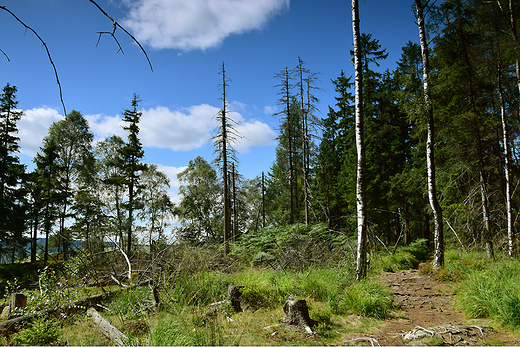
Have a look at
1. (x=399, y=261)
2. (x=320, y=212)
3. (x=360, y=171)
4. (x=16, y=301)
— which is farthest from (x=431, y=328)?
(x=320, y=212)

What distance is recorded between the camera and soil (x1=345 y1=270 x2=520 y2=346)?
13.3ft

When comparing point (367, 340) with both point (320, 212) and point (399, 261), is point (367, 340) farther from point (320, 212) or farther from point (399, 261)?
point (320, 212)

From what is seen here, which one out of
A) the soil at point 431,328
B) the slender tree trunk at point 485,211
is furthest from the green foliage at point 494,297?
the slender tree trunk at point 485,211

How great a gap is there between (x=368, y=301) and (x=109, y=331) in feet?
15.2

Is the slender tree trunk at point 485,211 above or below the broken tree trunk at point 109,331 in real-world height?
above

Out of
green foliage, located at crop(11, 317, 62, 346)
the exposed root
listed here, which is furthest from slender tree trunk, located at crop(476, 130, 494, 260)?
green foliage, located at crop(11, 317, 62, 346)

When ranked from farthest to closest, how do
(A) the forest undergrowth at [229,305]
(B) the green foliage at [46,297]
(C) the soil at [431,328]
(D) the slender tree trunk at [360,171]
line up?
1. (D) the slender tree trunk at [360,171]
2. (B) the green foliage at [46,297]
3. (A) the forest undergrowth at [229,305]
4. (C) the soil at [431,328]

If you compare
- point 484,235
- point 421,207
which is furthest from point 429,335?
point 421,207

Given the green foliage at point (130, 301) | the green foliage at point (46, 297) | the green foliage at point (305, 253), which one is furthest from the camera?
the green foliage at point (305, 253)

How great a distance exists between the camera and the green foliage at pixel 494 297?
4.39 m

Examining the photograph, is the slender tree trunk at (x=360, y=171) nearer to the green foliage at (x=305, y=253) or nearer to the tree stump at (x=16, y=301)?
the green foliage at (x=305, y=253)

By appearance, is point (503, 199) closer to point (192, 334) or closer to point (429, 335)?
point (429, 335)

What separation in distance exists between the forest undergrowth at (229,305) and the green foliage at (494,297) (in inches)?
0.5

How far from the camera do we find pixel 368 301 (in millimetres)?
5484
